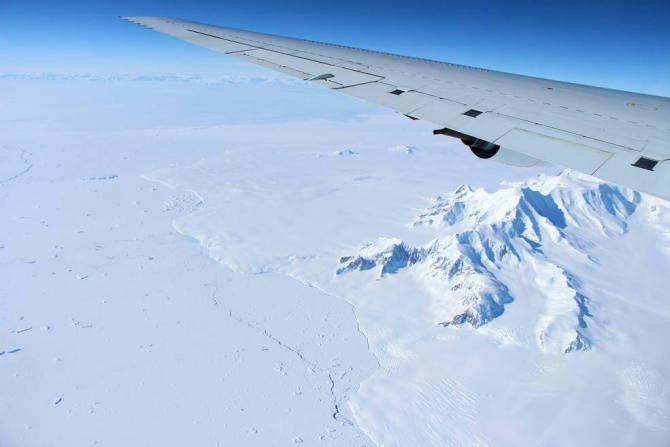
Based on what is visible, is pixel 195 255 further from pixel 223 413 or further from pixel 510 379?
pixel 510 379

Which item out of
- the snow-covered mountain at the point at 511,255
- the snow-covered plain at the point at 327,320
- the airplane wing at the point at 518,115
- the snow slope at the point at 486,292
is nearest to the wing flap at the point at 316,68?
the airplane wing at the point at 518,115

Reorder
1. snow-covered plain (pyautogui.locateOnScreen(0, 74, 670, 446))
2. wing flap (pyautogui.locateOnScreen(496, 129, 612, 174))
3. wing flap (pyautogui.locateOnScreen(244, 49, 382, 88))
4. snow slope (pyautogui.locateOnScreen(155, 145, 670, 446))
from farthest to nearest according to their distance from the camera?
snow slope (pyautogui.locateOnScreen(155, 145, 670, 446))
snow-covered plain (pyautogui.locateOnScreen(0, 74, 670, 446))
wing flap (pyautogui.locateOnScreen(244, 49, 382, 88))
wing flap (pyautogui.locateOnScreen(496, 129, 612, 174))

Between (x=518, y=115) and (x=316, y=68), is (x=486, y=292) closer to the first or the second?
(x=316, y=68)

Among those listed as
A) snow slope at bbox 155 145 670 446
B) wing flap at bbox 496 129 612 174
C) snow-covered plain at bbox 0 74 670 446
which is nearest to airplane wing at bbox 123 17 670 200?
wing flap at bbox 496 129 612 174

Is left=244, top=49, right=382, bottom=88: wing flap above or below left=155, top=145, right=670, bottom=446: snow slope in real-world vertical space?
above

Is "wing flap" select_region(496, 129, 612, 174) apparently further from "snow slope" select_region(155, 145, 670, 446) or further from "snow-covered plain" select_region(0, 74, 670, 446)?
"snow slope" select_region(155, 145, 670, 446)

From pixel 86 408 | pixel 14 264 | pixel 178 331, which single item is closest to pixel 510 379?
pixel 178 331
